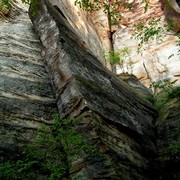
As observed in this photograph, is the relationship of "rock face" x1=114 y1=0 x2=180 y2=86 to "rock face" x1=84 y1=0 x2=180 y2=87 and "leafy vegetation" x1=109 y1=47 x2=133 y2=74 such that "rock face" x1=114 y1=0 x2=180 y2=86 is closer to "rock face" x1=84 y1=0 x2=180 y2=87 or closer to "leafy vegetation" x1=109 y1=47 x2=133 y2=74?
"rock face" x1=84 y1=0 x2=180 y2=87

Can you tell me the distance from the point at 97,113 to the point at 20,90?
1.81 m

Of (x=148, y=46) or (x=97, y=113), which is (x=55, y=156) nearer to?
(x=97, y=113)

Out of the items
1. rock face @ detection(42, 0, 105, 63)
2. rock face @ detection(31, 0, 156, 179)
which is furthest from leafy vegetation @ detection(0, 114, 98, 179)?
rock face @ detection(42, 0, 105, 63)

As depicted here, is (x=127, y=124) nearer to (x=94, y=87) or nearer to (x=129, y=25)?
→ (x=94, y=87)

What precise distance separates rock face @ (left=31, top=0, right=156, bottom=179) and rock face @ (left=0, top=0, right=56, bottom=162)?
0.30 meters

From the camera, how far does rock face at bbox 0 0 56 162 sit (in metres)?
5.41

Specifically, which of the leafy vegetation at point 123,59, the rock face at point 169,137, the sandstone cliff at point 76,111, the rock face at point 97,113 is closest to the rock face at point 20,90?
the sandstone cliff at point 76,111

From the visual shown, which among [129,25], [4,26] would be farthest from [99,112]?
[129,25]

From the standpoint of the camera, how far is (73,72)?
6.19m

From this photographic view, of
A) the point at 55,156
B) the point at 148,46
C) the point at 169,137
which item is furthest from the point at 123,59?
the point at 55,156

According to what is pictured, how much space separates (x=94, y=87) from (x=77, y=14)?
445 inches

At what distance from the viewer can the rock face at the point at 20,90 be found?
541cm

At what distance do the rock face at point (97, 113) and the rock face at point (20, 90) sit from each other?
11.8 inches

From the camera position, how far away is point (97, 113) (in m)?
5.47
